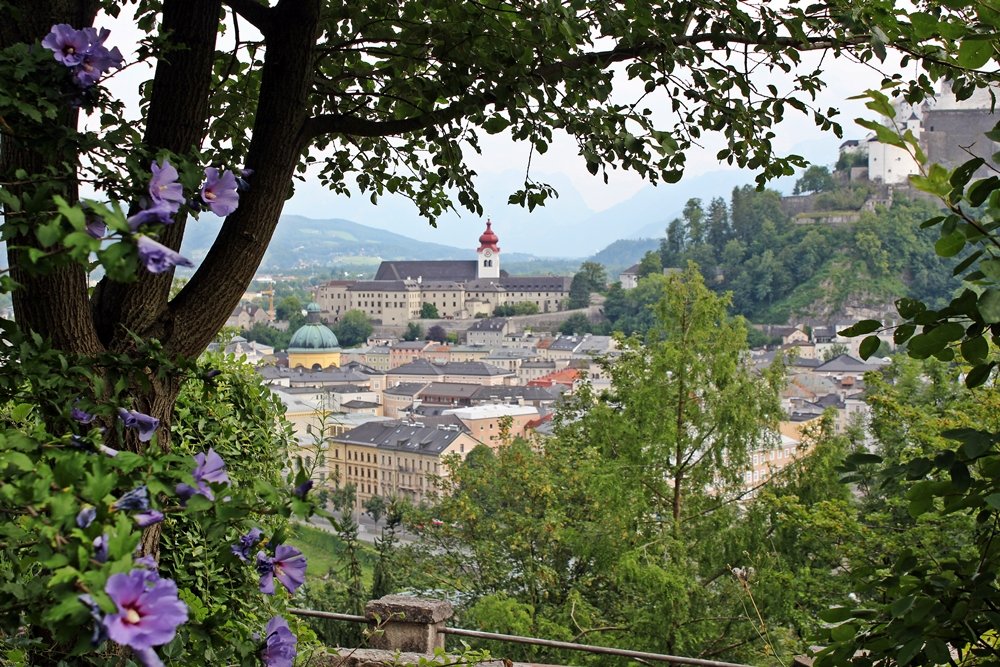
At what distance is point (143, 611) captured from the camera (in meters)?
0.80

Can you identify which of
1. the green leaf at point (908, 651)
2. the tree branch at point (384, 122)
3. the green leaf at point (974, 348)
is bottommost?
the green leaf at point (908, 651)

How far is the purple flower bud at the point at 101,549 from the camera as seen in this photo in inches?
32.6

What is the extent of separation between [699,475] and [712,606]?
1008 mm

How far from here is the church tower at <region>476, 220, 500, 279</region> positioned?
9075cm

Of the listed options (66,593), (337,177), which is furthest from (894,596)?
(337,177)

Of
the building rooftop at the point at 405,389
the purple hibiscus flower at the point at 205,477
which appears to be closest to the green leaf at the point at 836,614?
the purple hibiscus flower at the point at 205,477

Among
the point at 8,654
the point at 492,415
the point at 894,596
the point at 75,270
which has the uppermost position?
the point at 75,270

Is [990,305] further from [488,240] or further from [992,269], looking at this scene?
[488,240]

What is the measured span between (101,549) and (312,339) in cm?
6260

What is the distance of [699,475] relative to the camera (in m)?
8.02

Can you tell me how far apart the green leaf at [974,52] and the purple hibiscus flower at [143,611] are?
39.1 inches

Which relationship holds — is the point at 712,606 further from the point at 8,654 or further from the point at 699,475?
the point at 8,654

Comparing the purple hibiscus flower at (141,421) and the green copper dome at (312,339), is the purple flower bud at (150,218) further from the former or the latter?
the green copper dome at (312,339)

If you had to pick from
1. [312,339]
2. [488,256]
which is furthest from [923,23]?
[488,256]
